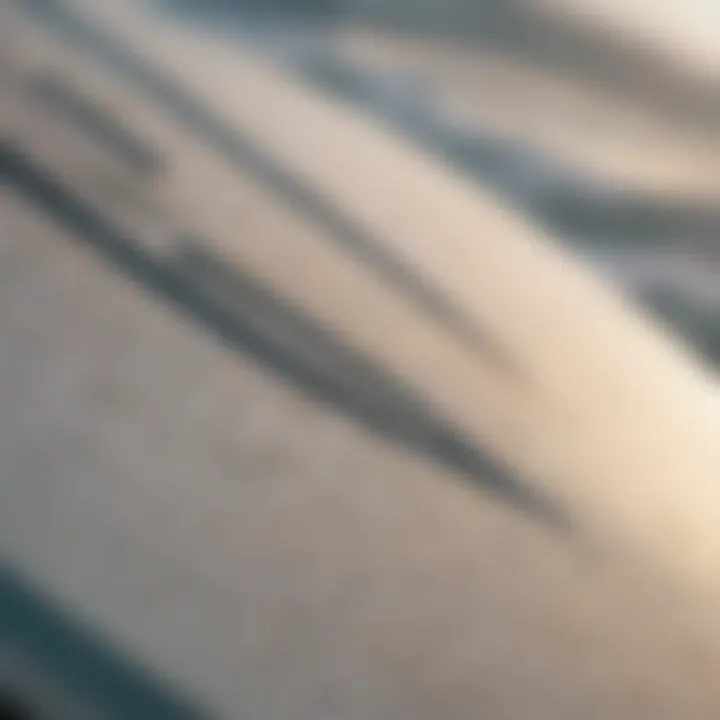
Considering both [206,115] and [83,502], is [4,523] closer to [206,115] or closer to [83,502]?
[83,502]

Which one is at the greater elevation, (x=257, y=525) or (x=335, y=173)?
(x=335, y=173)

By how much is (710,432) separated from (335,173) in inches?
7.7

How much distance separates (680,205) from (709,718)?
0.74 ft

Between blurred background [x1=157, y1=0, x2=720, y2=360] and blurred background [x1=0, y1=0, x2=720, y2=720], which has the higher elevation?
blurred background [x1=157, y1=0, x2=720, y2=360]

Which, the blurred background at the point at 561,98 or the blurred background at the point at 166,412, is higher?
the blurred background at the point at 561,98

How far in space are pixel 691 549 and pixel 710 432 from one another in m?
0.05

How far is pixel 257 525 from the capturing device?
438 millimetres

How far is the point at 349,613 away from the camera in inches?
17.4

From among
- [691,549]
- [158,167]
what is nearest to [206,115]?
[158,167]

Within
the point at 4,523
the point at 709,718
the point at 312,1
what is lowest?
the point at 4,523

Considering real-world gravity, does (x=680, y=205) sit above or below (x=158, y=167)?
above

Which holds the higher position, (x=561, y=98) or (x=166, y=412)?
(x=561, y=98)

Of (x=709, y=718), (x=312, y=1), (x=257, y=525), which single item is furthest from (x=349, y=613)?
(x=312, y=1)

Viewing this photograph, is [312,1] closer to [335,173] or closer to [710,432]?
[335,173]
